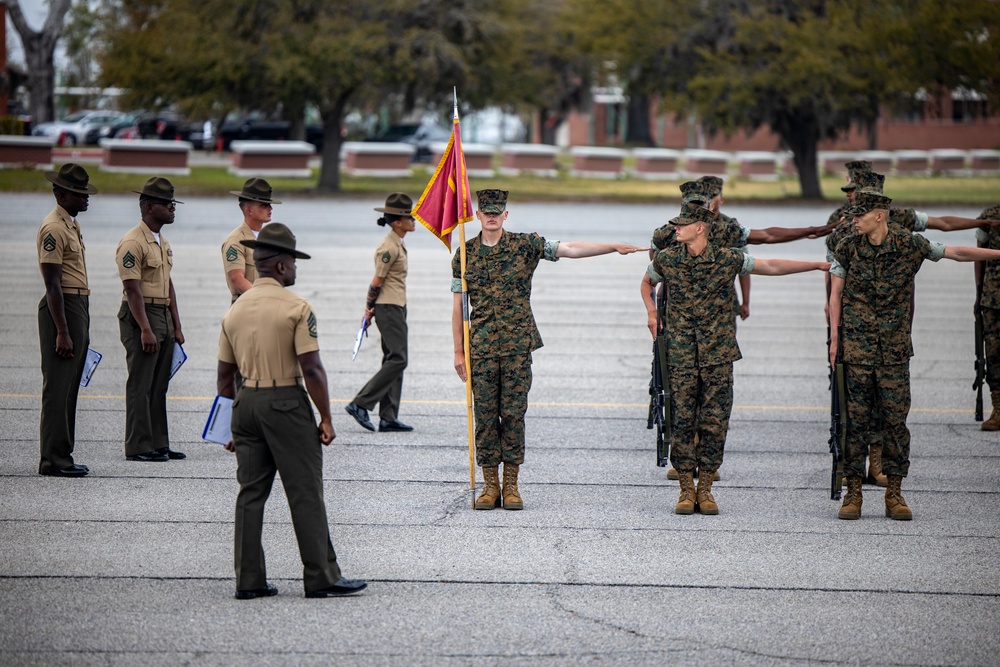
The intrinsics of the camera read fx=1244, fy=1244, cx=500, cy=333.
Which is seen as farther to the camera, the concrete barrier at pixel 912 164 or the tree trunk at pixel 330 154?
the concrete barrier at pixel 912 164

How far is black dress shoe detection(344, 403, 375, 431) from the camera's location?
10.6 m

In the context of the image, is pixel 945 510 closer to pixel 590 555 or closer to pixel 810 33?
pixel 590 555

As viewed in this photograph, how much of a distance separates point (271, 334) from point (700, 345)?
3.10 m

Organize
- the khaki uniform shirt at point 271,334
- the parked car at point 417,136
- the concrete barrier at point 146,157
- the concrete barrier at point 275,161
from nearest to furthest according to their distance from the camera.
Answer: the khaki uniform shirt at point 271,334
the concrete barrier at point 146,157
the concrete barrier at point 275,161
the parked car at point 417,136

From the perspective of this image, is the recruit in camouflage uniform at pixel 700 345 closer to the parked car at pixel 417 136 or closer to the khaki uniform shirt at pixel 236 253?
the khaki uniform shirt at pixel 236 253

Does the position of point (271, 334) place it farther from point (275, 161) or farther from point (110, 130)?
point (110, 130)

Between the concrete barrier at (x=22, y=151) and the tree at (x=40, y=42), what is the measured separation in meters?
10.4

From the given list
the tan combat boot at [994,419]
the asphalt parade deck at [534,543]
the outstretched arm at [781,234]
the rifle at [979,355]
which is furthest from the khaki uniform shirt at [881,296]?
the tan combat boot at [994,419]

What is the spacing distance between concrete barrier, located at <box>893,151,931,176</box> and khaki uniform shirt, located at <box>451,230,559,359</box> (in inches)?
2068

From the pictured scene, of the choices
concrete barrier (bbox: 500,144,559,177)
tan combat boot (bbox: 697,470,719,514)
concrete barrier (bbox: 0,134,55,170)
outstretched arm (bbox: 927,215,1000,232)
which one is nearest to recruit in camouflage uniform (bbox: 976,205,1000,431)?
outstretched arm (bbox: 927,215,1000,232)

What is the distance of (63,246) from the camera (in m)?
8.87

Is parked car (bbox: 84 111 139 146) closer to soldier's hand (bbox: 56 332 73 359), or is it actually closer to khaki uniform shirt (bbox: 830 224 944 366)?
soldier's hand (bbox: 56 332 73 359)

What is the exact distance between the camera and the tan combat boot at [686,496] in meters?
8.31

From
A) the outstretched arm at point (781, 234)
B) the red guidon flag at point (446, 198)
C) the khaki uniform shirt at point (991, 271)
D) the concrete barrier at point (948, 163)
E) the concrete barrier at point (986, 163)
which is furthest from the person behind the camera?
the concrete barrier at point (986, 163)
